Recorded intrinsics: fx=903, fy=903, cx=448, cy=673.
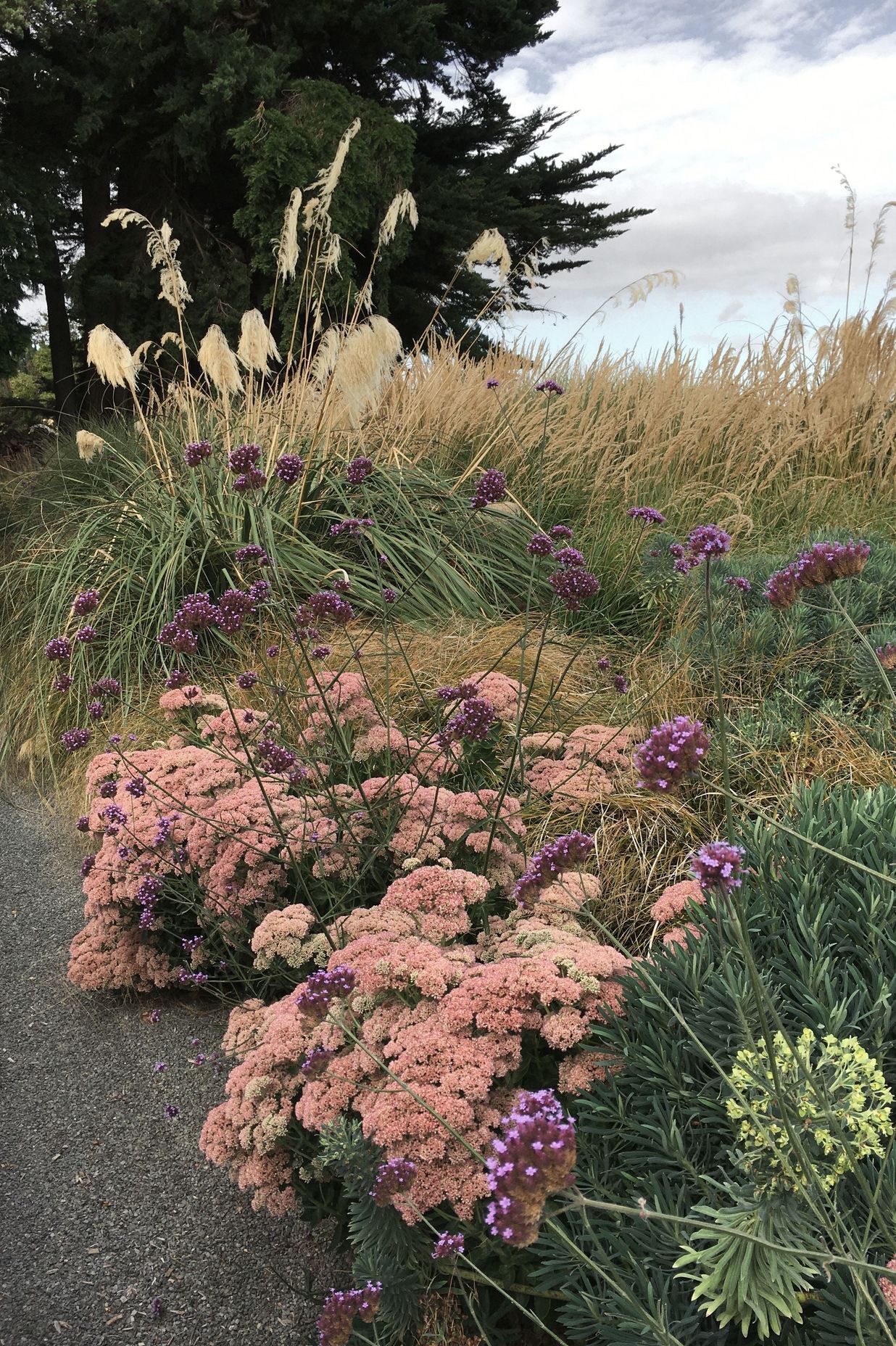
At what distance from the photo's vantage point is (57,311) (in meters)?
14.8

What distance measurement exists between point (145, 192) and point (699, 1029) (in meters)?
15.9

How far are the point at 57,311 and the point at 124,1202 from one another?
1567 cm

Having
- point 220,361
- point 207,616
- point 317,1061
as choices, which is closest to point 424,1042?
point 317,1061

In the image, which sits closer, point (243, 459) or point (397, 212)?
point (243, 459)

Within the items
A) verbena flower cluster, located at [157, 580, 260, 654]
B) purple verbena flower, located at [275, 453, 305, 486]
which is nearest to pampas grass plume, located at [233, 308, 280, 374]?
purple verbena flower, located at [275, 453, 305, 486]

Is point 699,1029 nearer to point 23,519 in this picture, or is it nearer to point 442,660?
point 442,660

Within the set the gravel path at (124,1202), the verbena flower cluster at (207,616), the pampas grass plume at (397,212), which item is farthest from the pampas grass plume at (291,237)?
the gravel path at (124,1202)

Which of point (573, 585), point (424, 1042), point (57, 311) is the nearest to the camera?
point (424, 1042)

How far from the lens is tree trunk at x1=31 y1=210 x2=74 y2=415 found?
13.4 m

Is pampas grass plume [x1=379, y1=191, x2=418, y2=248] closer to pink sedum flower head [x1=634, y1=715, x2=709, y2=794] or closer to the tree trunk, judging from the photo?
pink sedum flower head [x1=634, y1=715, x2=709, y2=794]

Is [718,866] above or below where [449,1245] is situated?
above

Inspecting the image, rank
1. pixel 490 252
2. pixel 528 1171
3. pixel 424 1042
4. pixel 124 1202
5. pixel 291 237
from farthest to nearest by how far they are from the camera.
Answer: pixel 291 237, pixel 490 252, pixel 124 1202, pixel 424 1042, pixel 528 1171

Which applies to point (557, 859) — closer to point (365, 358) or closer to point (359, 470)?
point (359, 470)

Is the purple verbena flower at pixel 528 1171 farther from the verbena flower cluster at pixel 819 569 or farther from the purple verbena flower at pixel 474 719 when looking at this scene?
the purple verbena flower at pixel 474 719
